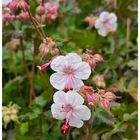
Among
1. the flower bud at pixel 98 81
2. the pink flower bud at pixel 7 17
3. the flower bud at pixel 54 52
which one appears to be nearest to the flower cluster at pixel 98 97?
the flower bud at pixel 54 52

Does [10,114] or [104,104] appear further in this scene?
[10,114]

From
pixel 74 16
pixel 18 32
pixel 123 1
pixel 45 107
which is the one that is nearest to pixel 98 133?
pixel 45 107

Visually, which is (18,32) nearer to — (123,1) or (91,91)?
(123,1)

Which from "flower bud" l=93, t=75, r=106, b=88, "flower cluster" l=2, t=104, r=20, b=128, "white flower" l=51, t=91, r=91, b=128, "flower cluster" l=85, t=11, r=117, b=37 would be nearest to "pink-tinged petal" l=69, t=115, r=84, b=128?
"white flower" l=51, t=91, r=91, b=128

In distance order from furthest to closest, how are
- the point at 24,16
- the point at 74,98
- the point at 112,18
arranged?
the point at 112,18 < the point at 24,16 < the point at 74,98

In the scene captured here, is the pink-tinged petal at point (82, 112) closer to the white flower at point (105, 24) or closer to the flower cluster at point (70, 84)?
the flower cluster at point (70, 84)

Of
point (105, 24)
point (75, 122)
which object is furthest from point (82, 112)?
point (105, 24)

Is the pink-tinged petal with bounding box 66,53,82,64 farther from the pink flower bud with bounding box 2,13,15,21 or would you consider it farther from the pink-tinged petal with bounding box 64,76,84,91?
the pink flower bud with bounding box 2,13,15,21

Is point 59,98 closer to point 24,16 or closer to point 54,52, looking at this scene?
point 54,52
